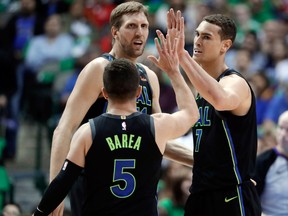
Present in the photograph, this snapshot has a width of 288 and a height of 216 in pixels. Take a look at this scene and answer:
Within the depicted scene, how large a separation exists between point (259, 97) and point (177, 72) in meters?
7.27

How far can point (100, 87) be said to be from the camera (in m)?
6.59

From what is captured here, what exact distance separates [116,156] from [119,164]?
0.20 ft

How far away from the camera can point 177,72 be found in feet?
19.7

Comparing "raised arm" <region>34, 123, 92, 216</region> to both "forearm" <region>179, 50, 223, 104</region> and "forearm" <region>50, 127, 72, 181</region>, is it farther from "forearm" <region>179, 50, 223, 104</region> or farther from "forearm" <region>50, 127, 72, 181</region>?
"forearm" <region>179, 50, 223, 104</region>

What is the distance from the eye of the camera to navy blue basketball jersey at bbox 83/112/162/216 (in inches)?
216

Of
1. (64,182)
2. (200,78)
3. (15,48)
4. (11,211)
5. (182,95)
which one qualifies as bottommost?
(11,211)

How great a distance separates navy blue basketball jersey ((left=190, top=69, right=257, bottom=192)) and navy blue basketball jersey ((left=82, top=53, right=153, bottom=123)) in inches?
22.8

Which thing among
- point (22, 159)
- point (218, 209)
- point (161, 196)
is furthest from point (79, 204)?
point (22, 159)

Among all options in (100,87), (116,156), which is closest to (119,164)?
(116,156)

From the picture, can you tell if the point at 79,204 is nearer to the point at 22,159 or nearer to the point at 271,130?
the point at 271,130

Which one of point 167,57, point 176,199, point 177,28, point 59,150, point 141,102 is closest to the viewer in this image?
point 167,57

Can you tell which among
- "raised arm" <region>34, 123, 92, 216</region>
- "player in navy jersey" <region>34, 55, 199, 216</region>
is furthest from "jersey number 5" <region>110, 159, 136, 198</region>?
"raised arm" <region>34, 123, 92, 216</region>

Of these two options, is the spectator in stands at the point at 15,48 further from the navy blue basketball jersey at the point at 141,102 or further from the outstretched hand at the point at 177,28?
the outstretched hand at the point at 177,28

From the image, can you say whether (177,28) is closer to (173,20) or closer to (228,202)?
(173,20)
